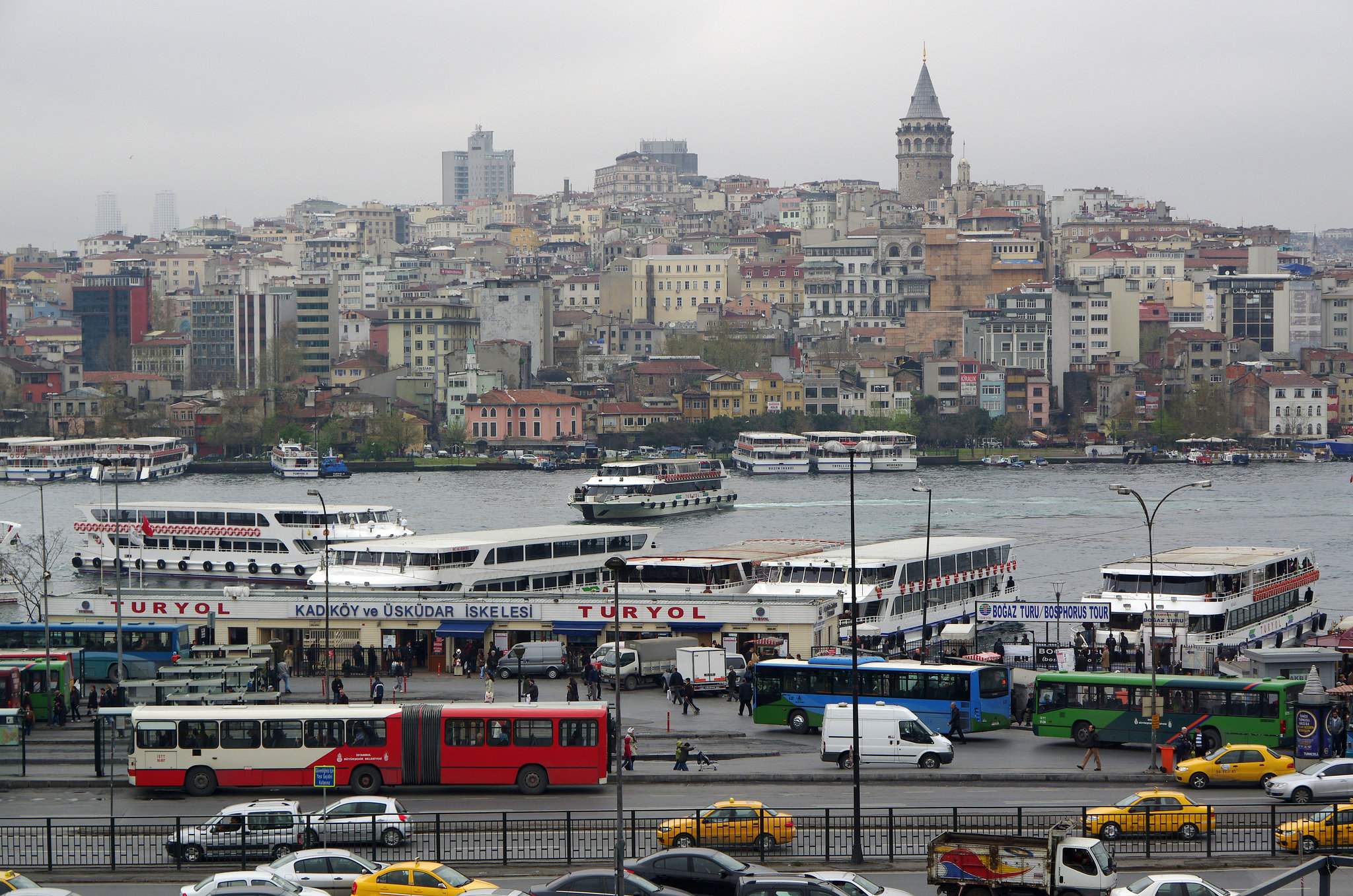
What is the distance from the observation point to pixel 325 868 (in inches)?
438

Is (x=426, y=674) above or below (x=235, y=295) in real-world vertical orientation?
below

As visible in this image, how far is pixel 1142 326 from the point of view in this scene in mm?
93125

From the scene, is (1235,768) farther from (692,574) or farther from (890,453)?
(890,453)

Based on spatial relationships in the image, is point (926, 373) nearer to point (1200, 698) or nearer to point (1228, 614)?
point (1228, 614)

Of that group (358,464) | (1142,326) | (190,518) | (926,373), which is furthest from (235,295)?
(190,518)

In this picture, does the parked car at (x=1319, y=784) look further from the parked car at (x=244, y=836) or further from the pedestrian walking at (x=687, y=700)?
the parked car at (x=244, y=836)

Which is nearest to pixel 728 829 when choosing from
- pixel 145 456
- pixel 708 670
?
pixel 708 670

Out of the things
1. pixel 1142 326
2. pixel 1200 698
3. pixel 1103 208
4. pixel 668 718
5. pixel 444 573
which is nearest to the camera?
pixel 1200 698

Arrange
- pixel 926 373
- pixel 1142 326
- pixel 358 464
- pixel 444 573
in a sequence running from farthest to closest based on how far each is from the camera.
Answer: pixel 1142 326 < pixel 926 373 < pixel 358 464 < pixel 444 573

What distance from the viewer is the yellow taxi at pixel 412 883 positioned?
10.6 metres

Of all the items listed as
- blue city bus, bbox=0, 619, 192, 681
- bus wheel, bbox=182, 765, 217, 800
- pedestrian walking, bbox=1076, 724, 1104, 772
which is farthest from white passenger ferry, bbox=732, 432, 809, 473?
bus wheel, bbox=182, 765, 217, 800

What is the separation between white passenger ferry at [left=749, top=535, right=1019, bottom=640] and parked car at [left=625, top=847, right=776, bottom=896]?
1150 cm

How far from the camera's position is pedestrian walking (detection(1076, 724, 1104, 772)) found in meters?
15.1

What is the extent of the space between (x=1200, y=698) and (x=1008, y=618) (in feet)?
22.6
